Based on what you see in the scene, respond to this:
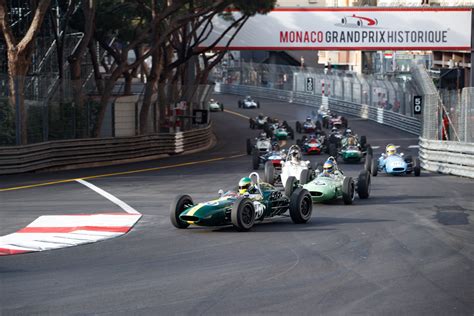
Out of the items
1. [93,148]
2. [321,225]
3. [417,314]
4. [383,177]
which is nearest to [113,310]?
[417,314]

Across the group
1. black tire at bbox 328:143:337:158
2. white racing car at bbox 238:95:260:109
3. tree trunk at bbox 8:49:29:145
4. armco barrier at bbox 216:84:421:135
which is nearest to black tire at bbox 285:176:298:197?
tree trunk at bbox 8:49:29:145

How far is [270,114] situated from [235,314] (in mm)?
62810

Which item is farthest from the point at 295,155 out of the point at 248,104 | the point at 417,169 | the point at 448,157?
the point at 248,104

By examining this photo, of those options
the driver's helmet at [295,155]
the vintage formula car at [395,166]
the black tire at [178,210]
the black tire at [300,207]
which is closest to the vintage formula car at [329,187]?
the black tire at [300,207]

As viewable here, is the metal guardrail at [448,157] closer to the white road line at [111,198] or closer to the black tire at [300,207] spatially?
the white road line at [111,198]

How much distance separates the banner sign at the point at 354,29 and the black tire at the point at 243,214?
3800cm

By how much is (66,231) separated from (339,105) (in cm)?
5897

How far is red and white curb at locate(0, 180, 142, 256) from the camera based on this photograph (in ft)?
51.8

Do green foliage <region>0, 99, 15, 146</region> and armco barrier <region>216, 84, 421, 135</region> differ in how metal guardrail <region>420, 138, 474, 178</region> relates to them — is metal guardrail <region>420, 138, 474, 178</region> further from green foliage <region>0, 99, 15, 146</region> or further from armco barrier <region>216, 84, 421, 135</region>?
armco barrier <region>216, 84, 421, 135</region>

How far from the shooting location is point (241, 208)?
16.8m

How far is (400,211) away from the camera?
20.4m

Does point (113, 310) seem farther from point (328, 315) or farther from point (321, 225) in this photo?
point (321, 225)

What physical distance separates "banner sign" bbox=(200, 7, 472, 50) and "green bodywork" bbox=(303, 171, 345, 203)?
33.6 meters

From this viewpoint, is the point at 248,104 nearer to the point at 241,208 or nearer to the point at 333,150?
the point at 333,150
